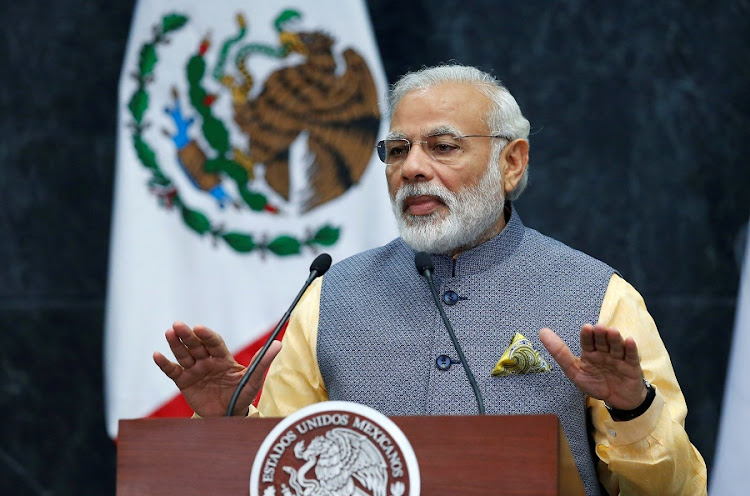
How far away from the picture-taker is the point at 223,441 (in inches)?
70.5

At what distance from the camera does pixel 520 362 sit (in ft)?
8.07

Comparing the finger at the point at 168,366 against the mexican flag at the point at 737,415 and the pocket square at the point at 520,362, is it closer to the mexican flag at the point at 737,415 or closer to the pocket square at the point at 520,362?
the pocket square at the point at 520,362

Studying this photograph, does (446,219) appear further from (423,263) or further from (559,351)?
(559,351)

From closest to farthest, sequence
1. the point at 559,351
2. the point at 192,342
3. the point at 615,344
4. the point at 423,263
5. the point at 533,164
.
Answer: the point at 615,344 < the point at 559,351 < the point at 192,342 < the point at 423,263 < the point at 533,164

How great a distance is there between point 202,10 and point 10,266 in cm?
112

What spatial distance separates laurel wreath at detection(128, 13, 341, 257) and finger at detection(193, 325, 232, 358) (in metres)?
1.48

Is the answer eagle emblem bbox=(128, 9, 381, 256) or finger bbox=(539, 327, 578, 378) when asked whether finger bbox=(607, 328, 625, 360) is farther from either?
eagle emblem bbox=(128, 9, 381, 256)

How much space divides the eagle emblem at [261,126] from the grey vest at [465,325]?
95cm

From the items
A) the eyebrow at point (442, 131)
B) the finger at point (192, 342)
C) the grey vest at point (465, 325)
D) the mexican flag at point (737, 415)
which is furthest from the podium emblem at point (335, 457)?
the mexican flag at point (737, 415)

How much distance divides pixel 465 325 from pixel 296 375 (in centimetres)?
44

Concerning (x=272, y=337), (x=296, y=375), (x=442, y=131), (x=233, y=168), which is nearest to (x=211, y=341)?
(x=272, y=337)

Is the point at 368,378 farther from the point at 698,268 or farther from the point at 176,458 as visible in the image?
the point at 698,268

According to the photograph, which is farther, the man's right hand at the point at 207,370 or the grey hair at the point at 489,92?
the grey hair at the point at 489,92

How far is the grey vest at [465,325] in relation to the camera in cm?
248
